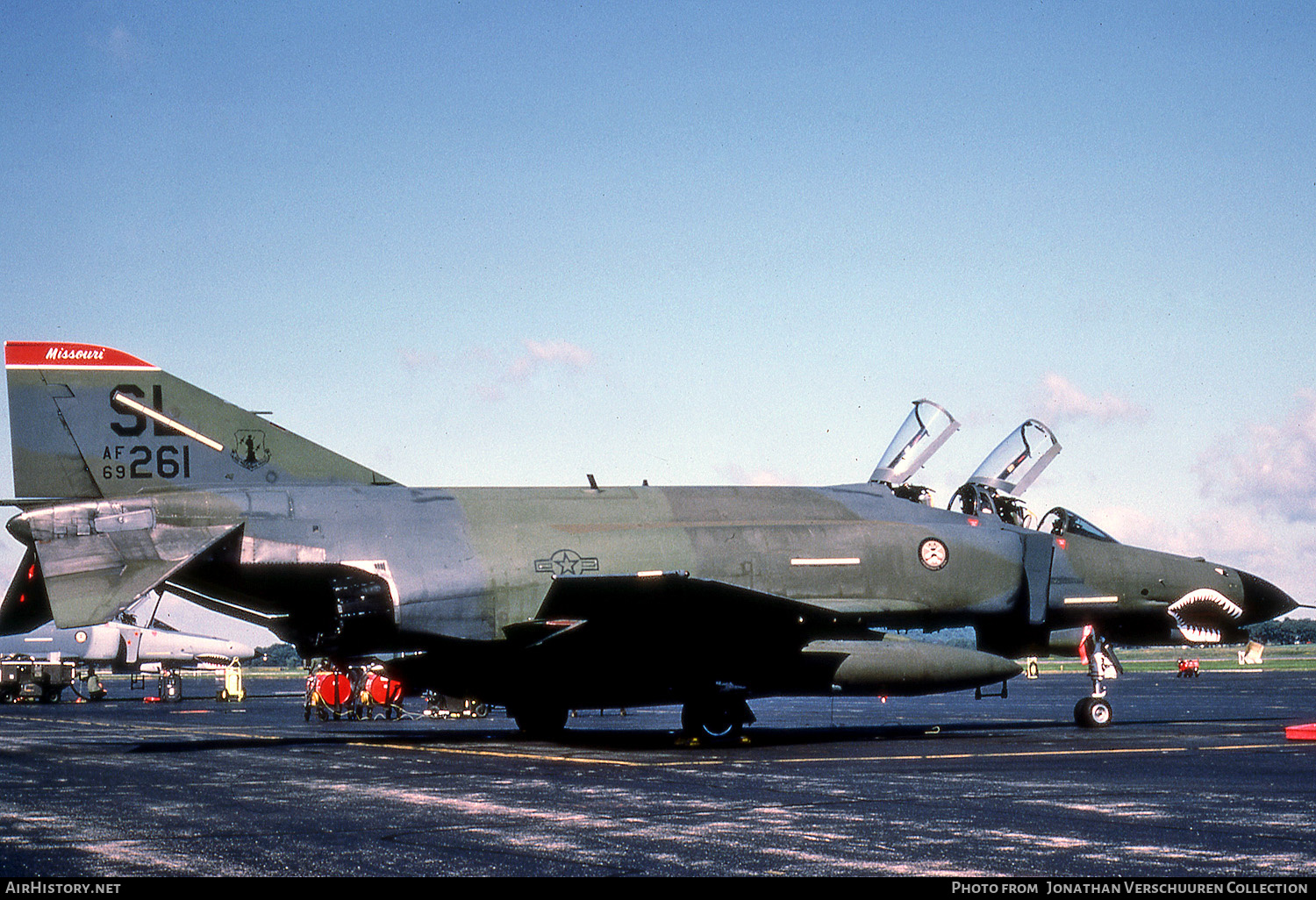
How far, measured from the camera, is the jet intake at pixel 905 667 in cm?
1641

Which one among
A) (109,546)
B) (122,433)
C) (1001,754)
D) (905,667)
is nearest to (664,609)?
(905,667)

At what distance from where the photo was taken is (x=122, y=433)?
1672cm

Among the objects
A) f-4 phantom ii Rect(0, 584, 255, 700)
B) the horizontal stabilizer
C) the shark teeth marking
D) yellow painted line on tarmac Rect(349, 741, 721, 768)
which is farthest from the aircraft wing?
f-4 phantom ii Rect(0, 584, 255, 700)

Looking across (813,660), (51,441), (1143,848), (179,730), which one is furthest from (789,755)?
(179,730)

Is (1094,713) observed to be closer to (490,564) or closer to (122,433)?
(490,564)

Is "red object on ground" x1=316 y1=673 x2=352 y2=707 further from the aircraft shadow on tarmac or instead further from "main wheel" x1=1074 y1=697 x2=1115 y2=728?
"main wheel" x1=1074 y1=697 x2=1115 y2=728

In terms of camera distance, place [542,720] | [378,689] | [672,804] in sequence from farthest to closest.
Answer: [378,689] → [542,720] → [672,804]

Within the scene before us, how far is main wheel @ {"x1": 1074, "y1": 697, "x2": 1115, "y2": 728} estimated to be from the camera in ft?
62.5

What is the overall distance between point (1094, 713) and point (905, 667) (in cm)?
431

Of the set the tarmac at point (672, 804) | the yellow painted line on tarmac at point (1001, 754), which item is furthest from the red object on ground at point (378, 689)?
the yellow painted line on tarmac at point (1001, 754)

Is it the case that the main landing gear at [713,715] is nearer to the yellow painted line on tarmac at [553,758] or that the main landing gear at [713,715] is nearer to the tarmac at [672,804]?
the tarmac at [672,804]
